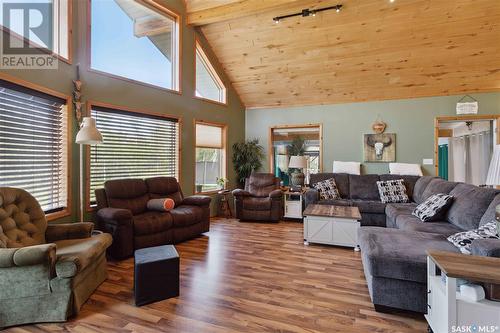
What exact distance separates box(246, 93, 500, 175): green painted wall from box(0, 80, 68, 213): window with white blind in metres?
4.23

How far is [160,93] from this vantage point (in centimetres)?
441

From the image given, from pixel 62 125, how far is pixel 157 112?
4.79ft

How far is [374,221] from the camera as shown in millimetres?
4434

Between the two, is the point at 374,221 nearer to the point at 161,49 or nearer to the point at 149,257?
the point at 149,257

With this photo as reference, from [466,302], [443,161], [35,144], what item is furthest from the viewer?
[443,161]

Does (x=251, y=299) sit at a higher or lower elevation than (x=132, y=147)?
lower

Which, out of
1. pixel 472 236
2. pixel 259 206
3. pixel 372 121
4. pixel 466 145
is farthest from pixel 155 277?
pixel 466 145

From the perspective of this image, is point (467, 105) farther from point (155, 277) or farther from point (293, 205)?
point (155, 277)

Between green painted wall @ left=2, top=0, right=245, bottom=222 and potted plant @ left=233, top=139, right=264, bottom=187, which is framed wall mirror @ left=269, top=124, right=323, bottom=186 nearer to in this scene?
potted plant @ left=233, top=139, right=264, bottom=187

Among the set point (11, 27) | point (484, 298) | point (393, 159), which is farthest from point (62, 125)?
point (393, 159)

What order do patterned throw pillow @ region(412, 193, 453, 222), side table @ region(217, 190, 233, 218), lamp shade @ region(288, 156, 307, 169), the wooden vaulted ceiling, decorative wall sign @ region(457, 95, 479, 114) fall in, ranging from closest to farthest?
patterned throw pillow @ region(412, 193, 453, 222) → the wooden vaulted ceiling → decorative wall sign @ region(457, 95, 479, 114) → lamp shade @ region(288, 156, 307, 169) → side table @ region(217, 190, 233, 218)

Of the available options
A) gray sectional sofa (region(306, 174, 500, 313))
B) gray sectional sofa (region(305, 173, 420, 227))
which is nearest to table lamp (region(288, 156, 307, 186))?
gray sectional sofa (region(305, 173, 420, 227))

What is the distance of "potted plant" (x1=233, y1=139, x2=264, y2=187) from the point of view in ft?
20.2

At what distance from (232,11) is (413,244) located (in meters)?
4.23
